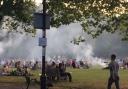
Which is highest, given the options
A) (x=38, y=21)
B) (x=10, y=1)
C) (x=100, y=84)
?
(x=10, y=1)

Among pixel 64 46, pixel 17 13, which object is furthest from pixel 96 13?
pixel 64 46

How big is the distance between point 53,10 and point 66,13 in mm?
1006

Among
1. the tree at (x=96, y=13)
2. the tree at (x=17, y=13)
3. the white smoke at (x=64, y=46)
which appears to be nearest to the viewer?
the tree at (x=96, y=13)

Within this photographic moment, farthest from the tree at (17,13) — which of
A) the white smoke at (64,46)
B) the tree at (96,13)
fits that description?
the white smoke at (64,46)

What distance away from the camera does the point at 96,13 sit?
38.6 m

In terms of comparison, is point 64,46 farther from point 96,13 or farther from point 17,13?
point 96,13

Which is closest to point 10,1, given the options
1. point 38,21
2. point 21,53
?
point 38,21

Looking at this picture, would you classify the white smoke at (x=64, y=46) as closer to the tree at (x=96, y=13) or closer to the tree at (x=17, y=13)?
the tree at (x=17, y=13)

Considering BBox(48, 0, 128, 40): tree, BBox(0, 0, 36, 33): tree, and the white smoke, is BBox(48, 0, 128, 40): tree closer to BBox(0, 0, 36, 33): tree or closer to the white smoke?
BBox(0, 0, 36, 33): tree

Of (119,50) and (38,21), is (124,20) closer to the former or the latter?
(38,21)

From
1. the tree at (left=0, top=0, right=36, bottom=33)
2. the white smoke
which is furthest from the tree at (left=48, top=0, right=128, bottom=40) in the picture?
the white smoke

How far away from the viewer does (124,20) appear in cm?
3788

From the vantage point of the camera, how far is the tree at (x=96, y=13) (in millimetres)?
37594

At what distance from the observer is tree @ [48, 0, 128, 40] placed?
3759 centimetres
